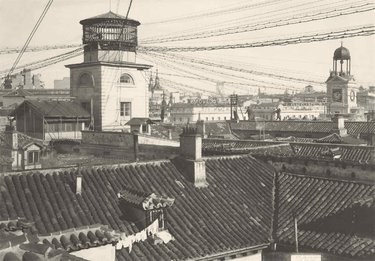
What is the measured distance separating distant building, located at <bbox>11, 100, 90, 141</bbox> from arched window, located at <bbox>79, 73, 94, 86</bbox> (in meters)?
3.15

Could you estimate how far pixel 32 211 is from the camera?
1403 cm

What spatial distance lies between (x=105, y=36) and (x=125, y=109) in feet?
23.0

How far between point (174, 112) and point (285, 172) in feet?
296

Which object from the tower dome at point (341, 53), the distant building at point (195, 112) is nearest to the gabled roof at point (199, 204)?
the tower dome at point (341, 53)

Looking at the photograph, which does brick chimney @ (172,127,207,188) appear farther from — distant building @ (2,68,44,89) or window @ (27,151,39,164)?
distant building @ (2,68,44,89)

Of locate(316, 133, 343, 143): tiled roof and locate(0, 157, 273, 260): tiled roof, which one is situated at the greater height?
locate(316, 133, 343, 143): tiled roof

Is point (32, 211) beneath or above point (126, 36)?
beneath

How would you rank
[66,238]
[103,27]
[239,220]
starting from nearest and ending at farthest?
[66,238]
[239,220]
[103,27]

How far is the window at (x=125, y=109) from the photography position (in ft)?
145

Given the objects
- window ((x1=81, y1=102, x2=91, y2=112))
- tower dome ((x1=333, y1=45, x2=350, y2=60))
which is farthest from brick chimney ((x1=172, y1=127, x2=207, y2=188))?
tower dome ((x1=333, y1=45, x2=350, y2=60))

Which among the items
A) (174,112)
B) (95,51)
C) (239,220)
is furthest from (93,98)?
(174,112)

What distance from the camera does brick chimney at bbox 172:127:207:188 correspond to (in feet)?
60.3

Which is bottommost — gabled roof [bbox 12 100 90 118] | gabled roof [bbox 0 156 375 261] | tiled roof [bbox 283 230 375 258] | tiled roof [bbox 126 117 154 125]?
tiled roof [bbox 283 230 375 258]

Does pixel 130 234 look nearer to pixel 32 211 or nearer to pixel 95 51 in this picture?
pixel 32 211
